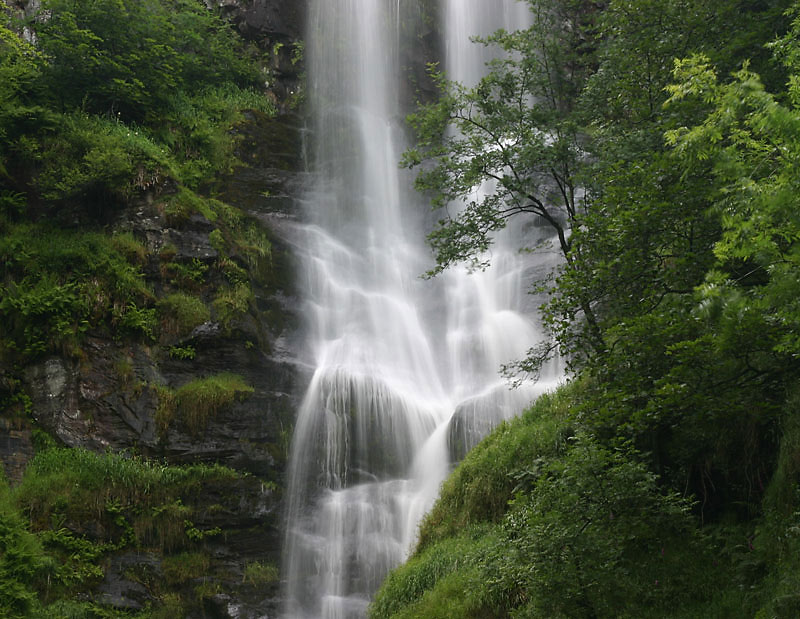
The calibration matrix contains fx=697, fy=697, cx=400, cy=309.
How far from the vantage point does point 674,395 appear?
6898 mm

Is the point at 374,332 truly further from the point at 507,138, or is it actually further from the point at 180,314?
the point at 507,138

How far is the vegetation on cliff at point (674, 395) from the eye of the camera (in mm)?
6461

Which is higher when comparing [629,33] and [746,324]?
[629,33]

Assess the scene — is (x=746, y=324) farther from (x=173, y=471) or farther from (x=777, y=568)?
(x=173, y=471)

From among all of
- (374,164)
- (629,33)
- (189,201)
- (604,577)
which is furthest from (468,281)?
(604,577)

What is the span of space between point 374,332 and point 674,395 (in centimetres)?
1410

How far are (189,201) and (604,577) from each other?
50.7 ft

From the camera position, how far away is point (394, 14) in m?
29.9

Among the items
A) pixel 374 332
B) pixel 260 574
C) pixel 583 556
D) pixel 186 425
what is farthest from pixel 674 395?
pixel 374 332

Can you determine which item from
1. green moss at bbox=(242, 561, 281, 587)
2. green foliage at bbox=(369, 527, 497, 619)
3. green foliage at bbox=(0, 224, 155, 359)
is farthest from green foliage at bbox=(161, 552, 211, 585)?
green foliage at bbox=(0, 224, 155, 359)

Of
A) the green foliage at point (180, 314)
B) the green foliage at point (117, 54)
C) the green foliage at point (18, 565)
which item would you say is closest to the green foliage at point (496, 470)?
the green foliage at point (18, 565)

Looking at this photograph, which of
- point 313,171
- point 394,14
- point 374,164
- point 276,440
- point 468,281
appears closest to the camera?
point 276,440

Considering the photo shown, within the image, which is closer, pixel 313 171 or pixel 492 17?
pixel 313 171

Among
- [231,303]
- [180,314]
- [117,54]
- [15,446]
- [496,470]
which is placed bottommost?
[496,470]
